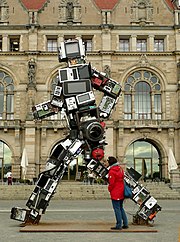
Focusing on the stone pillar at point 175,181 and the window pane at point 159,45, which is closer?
the stone pillar at point 175,181

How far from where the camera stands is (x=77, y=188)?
30.1 metres

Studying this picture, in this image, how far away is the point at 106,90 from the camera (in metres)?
12.6

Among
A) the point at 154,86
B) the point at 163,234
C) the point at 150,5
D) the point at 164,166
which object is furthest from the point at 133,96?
the point at 163,234

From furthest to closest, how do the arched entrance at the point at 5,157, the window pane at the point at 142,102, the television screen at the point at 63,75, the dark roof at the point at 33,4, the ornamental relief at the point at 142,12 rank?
the dark roof at the point at 33,4, the ornamental relief at the point at 142,12, the window pane at the point at 142,102, the arched entrance at the point at 5,157, the television screen at the point at 63,75

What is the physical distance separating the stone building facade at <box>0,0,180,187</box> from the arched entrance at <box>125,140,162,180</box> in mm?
94

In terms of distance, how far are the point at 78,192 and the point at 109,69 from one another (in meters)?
13.3

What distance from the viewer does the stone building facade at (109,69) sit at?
1474 inches

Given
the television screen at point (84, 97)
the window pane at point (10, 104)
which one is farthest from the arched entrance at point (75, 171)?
the television screen at point (84, 97)

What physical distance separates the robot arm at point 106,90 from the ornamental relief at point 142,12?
2929cm

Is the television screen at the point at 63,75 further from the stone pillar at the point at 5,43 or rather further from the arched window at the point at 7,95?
the stone pillar at the point at 5,43

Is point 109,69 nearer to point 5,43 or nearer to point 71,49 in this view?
point 5,43

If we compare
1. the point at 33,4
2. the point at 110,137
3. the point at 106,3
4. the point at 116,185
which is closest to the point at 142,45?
the point at 106,3

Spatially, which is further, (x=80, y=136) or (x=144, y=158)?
(x=144, y=158)

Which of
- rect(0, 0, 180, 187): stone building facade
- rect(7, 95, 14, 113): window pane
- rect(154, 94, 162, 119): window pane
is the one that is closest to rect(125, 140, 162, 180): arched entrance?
rect(0, 0, 180, 187): stone building facade
